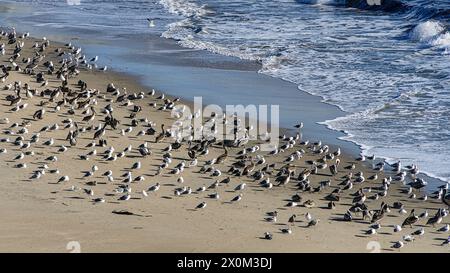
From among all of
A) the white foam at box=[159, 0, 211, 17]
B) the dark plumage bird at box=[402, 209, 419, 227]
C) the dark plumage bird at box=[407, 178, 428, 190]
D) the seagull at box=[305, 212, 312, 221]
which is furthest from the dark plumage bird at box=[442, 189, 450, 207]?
the white foam at box=[159, 0, 211, 17]

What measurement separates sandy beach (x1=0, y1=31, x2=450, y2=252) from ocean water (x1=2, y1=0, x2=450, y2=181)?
2.19m

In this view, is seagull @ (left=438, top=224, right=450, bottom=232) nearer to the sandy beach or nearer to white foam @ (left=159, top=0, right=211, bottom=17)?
the sandy beach

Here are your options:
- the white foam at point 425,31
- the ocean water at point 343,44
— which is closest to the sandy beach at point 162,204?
the ocean water at point 343,44

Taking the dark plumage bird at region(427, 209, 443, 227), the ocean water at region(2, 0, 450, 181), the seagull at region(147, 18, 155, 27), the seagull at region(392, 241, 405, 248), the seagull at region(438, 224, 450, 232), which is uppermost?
the seagull at region(147, 18, 155, 27)

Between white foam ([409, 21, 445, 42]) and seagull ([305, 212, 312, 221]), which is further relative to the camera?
white foam ([409, 21, 445, 42])

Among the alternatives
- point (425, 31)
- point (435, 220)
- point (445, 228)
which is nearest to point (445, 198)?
point (435, 220)

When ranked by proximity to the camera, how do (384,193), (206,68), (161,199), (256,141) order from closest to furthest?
(161,199)
(384,193)
(256,141)
(206,68)

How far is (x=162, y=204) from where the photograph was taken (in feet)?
49.8

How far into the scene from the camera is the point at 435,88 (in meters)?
24.8

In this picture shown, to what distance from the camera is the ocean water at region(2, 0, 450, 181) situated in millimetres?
20875

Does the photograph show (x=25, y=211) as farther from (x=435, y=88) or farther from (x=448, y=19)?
(x=448, y=19)

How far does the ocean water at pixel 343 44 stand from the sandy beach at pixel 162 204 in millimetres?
2189

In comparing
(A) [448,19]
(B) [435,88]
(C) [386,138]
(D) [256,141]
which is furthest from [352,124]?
(A) [448,19]

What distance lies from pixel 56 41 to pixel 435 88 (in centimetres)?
1310
